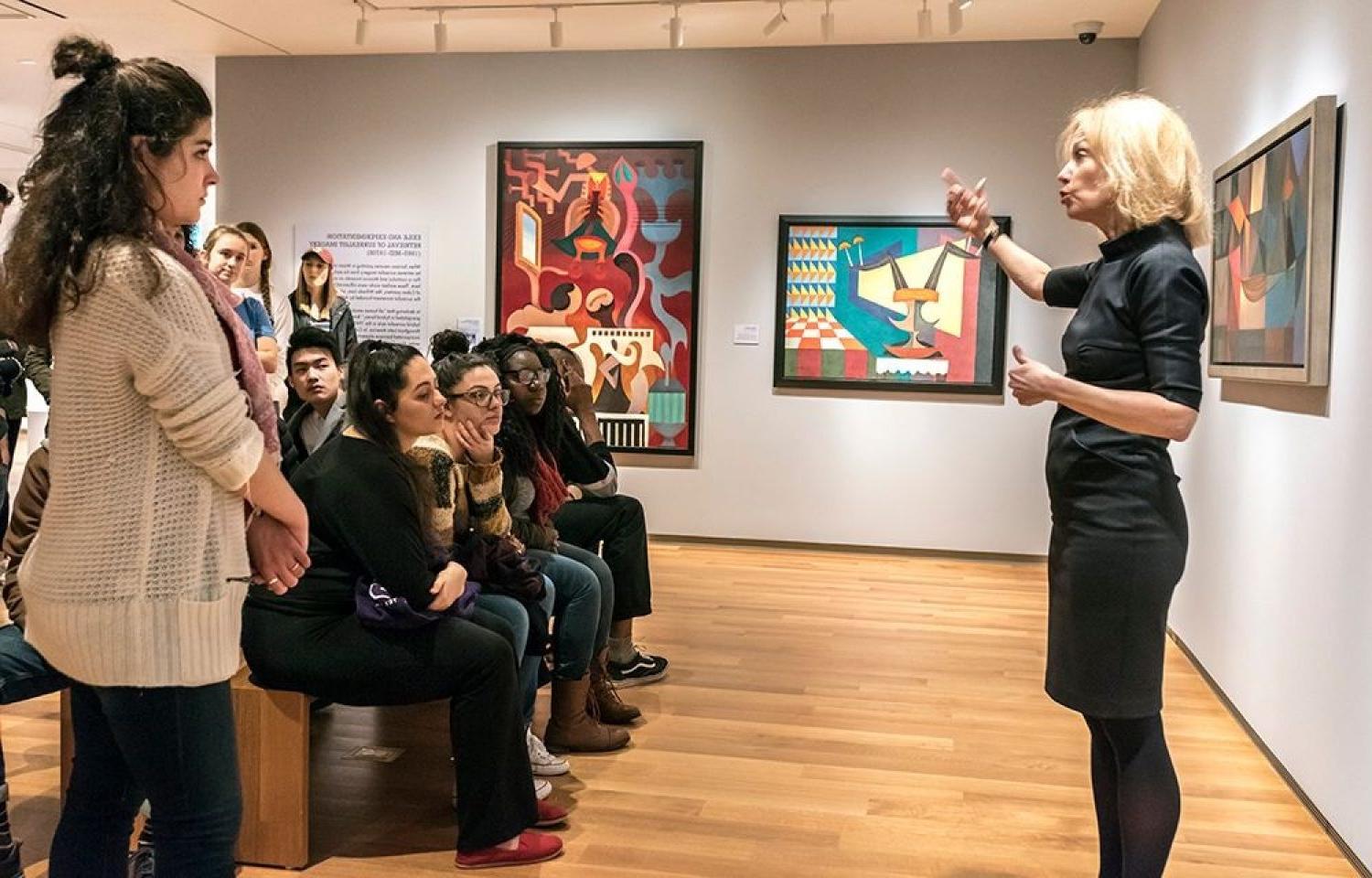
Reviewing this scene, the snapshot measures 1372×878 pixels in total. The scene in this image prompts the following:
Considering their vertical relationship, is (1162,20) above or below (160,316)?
above

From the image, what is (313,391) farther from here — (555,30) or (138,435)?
(555,30)

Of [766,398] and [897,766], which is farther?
[766,398]

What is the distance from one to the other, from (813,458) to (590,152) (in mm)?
2211

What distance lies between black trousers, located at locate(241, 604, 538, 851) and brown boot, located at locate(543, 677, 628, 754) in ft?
2.49

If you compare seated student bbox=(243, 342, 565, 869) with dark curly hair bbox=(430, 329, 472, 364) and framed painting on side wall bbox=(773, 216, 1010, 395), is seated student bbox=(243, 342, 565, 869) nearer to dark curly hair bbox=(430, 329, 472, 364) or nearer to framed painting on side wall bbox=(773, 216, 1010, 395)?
dark curly hair bbox=(430, 329, 472, 364)

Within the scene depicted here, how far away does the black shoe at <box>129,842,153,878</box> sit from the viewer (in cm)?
231

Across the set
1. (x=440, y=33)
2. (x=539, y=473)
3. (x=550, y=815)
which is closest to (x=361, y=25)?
(x=440, y=33)

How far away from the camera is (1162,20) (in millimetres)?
5836

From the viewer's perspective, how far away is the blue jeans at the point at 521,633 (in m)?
2.92

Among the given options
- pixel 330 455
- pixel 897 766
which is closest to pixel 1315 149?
pixel 897 766

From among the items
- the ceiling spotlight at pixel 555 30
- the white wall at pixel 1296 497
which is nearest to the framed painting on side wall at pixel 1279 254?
the white wall at pixel 1296 497

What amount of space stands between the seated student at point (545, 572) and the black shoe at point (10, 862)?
113 centimetres

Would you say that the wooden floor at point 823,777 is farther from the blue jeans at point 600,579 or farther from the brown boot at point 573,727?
the blue jeans at point 600,579

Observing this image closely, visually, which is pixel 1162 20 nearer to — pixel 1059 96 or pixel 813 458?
pixel 1059 96
